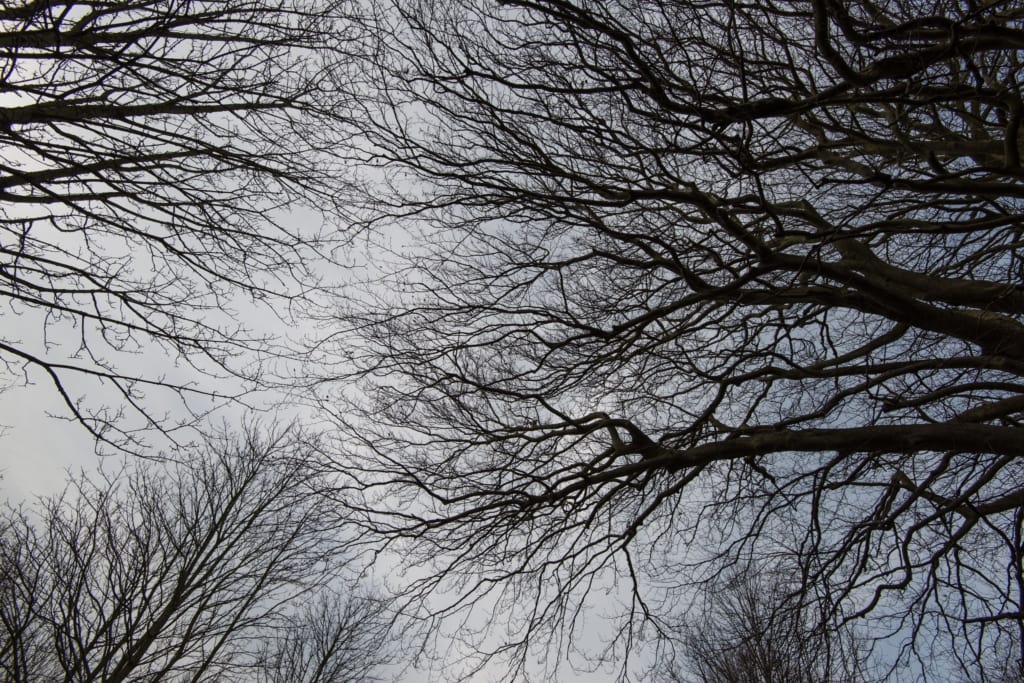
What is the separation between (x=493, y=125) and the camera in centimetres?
436

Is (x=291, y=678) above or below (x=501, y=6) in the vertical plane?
below

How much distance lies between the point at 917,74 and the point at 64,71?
516 centimetres

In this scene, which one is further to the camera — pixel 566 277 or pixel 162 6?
pixel 566 277

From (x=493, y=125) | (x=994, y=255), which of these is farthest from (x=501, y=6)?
(x=994, y=255)

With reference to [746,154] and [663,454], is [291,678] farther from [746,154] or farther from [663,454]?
[746,154]

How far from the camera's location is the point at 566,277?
546 centimetres

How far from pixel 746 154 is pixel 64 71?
4.24 metres

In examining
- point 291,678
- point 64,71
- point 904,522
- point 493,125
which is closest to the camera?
point 64,71

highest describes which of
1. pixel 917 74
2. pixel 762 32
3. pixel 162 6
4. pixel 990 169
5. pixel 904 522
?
pixel 162 6

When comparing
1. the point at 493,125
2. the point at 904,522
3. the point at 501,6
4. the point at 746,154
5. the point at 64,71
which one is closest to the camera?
the point at 64,71

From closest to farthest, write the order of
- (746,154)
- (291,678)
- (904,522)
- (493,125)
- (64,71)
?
1. (64,71)
2. (746,154)
3. (493,125)
4. (904,522)
5. (291,678)

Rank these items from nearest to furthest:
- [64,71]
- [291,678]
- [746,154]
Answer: [64,71] < [746,154] < [291,678]

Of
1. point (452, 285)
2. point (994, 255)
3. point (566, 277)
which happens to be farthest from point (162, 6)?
point (994, 255)

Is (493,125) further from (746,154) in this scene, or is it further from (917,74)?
(917,74)
